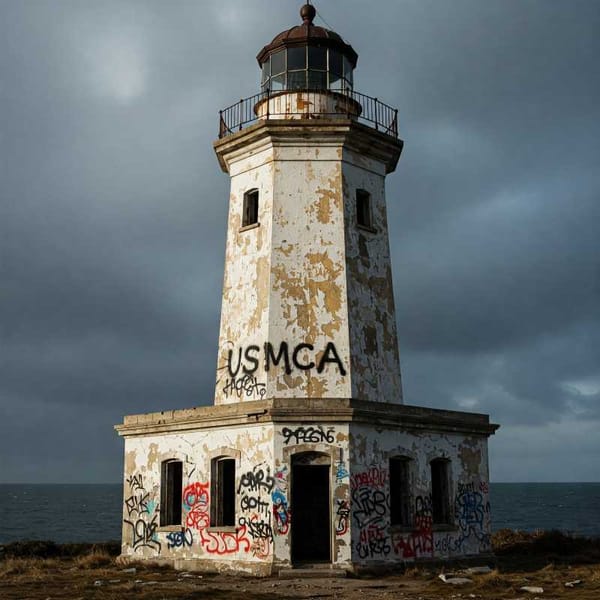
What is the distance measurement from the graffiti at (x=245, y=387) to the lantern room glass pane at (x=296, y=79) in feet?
21.4

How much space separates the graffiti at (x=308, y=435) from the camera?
48.3ft

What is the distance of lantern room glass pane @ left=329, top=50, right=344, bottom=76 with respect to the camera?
1805 cm

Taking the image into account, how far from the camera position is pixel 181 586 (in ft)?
44.1

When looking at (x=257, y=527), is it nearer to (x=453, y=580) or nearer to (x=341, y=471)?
(x=341, y=471)

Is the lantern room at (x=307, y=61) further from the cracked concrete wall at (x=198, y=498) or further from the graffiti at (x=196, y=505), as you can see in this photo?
the graffiti at (x=196, y=505)

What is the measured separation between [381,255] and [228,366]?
4069 mm

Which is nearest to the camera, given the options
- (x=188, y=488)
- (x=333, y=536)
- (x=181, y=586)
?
(x=181, y=586)

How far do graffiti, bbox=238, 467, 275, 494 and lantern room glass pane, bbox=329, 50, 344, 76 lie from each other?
8.96 metres

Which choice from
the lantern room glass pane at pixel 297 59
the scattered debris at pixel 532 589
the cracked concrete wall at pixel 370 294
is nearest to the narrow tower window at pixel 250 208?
the cracked concrete wall at pixel 370 294

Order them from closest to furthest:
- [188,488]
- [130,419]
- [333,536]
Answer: [333,536] < [188,488] < [130,419]

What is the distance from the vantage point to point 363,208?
57.9ft

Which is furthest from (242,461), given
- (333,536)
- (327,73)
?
(327,73)

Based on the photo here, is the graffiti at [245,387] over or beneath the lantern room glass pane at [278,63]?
beneath

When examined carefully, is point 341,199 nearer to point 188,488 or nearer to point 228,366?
point 228,366
